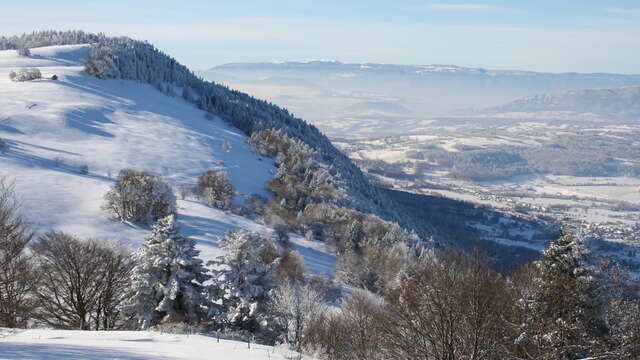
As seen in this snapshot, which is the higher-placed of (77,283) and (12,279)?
(12,279)

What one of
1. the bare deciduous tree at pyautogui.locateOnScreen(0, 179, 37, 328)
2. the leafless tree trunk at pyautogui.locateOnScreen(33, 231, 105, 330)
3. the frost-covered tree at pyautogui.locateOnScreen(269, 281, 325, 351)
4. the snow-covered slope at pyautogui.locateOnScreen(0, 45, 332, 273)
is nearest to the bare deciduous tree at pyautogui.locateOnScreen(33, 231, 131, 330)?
the leafless tree trunk at pyautogui.locateOnScreen(33, 231, 105, 330)

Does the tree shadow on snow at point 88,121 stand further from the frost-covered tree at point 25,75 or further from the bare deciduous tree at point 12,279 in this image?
the bare deciduous tree at point 12,279

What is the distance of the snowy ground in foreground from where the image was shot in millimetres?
10891

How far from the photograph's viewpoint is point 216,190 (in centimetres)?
4953

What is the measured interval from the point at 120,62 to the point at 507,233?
8775 cm

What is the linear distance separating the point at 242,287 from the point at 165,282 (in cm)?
329

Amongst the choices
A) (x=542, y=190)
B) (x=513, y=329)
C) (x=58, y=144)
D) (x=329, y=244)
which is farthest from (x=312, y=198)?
(x=542, y=190)

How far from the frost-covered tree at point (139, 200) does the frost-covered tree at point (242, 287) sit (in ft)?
53.5

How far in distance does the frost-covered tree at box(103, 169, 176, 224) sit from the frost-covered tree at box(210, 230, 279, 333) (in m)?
16.3

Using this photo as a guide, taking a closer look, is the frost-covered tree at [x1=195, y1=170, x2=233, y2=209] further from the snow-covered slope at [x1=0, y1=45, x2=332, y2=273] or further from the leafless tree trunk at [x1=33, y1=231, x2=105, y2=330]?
the leafless tree trunk at [x1=33, y1=231, x2=105, y2=330]

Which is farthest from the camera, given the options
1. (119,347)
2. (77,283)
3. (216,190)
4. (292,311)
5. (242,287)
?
(216,190)

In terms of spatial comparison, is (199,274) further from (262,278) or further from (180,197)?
(180,197)

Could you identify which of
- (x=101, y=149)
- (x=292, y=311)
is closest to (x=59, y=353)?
(x=292, y=311)

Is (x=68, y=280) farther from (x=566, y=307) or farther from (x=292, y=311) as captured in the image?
(x=566, y=307)
